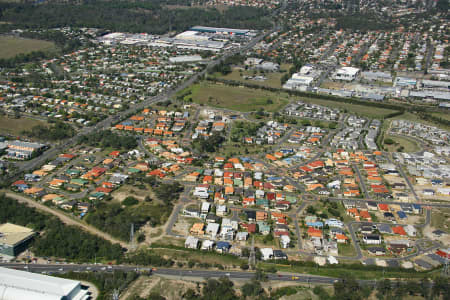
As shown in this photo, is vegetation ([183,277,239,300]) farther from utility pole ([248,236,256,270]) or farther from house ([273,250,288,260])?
house ([273,250,288,260])

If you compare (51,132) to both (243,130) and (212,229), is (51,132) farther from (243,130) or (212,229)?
(212,229)

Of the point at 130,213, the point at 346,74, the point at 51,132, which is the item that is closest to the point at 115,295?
the point at 130,213

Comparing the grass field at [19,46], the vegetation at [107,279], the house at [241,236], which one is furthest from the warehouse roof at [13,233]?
the grass field at [19,46]

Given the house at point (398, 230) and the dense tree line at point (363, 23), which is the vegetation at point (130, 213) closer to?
the house at point (398, 230)

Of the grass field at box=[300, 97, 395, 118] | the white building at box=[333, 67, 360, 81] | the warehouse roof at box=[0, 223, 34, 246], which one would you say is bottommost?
the warehouse roof at box=[0, 223, 34, 246]

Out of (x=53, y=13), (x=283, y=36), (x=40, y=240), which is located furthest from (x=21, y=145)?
(x=53, y=13)

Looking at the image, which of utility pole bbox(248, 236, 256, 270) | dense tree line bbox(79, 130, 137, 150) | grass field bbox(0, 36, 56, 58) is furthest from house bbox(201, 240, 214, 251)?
grass field bbox(0, 36, 56, 58)

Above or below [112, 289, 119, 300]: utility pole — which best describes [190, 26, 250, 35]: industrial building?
above

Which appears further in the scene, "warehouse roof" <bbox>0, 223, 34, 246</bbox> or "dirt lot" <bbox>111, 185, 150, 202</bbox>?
"dirt lot" <bbox>111, 185, 150, 202</bbox>
